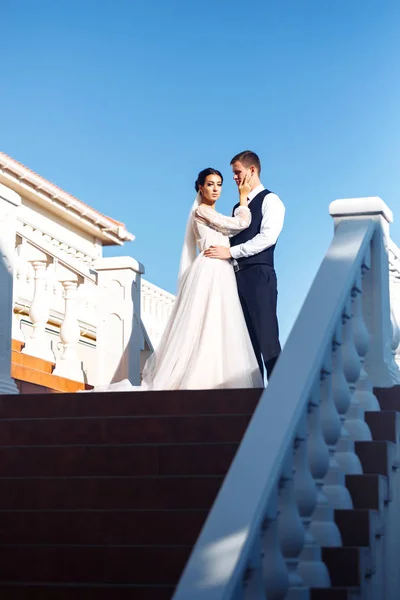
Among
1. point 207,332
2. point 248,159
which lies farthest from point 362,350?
point 248,159

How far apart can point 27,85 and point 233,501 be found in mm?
22679

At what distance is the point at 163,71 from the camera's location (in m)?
23.9

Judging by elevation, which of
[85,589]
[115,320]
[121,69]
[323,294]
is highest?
[121,69]

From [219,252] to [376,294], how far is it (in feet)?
9.14

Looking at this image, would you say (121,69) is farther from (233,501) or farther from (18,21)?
(233,501)

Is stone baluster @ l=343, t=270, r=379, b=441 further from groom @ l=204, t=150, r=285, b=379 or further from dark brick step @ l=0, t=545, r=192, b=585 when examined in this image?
groom @ l=204, t=150, r=285, b=379

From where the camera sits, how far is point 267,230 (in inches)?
341

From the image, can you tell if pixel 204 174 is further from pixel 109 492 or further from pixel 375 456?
pixel 375 456

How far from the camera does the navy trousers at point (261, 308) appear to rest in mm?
8523

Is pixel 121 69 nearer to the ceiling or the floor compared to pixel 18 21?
nearer to the floor

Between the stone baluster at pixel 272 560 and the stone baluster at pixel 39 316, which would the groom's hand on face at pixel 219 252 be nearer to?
the stone baluster at pixel 39 316

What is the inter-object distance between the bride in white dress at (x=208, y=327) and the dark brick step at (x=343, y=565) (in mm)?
3679

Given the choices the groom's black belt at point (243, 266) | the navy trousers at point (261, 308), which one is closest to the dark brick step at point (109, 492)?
the navy trousers at point (261, 308)

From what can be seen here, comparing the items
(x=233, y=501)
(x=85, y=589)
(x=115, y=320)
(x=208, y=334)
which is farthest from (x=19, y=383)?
(x=233, y=501)
